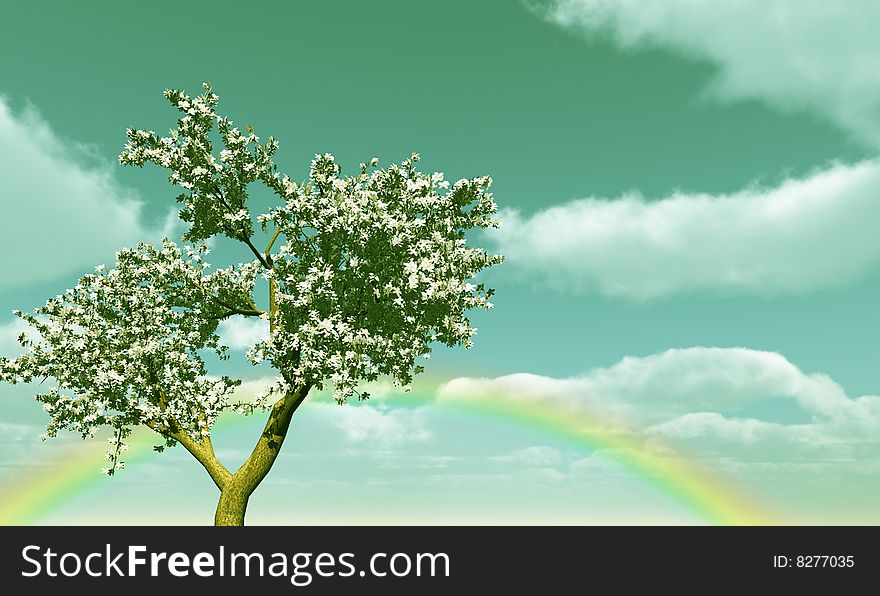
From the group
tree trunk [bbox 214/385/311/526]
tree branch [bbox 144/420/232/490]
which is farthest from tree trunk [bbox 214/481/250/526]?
tree branch [bbox 144/420/232/490]

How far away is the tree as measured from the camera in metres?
26.7

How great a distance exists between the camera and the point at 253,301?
30.7 metres

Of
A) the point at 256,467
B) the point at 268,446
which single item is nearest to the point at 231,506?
the point at 256,467

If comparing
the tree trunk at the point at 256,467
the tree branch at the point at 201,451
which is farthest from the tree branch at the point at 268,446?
the tree branch at the point at 201,451

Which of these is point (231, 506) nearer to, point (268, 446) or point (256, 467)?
point (256, 467)

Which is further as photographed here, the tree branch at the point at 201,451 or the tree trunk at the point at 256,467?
the tree branch at the point at 201,451

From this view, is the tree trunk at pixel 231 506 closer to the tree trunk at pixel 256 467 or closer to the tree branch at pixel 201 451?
the tree trunk at pixel 256 467

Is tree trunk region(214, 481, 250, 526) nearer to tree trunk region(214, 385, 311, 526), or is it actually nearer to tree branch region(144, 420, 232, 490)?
tree trunk region(214, 385, 311, 526)

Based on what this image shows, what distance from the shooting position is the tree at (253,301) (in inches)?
1052

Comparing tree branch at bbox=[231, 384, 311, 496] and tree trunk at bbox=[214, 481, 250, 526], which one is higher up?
tree branch at bbox=[231, 384, 311, 496]
